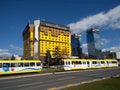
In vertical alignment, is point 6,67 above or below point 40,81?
above

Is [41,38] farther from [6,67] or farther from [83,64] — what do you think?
[6,67]

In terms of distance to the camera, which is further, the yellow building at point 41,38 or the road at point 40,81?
the yellow building at point 41,38

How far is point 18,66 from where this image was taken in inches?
1319

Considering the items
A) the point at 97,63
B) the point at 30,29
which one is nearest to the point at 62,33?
the point at 30,29

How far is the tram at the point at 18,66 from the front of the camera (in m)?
31.0

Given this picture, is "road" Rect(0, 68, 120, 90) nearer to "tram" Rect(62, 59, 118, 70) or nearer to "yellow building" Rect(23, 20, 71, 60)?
"tram" Rect(62, 59, 118, 70)

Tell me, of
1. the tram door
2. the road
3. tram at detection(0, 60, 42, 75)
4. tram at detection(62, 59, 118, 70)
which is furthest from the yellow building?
the road

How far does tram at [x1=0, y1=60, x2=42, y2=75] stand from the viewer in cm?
3103

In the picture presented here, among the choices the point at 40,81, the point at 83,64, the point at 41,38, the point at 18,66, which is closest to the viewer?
the point at 40,81

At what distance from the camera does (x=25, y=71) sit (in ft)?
113

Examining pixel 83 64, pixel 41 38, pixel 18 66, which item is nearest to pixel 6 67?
pixel 18 66

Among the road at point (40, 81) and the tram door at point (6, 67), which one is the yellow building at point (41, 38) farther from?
the road at point (40, 81)

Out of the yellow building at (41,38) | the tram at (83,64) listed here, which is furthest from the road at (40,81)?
the yellow building at (41,38)

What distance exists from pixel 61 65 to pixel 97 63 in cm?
1579
